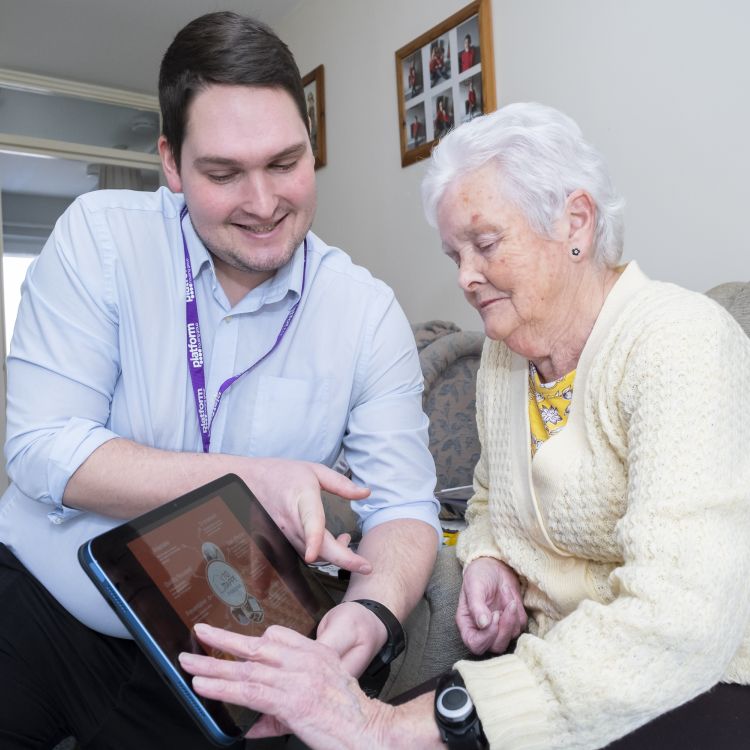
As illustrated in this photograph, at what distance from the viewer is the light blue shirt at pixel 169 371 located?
121cm

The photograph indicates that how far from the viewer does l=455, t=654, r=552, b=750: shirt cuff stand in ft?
2.50

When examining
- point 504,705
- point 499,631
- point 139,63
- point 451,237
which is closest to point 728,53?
point 451,237

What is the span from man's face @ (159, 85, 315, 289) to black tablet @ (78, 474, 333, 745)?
48 cm

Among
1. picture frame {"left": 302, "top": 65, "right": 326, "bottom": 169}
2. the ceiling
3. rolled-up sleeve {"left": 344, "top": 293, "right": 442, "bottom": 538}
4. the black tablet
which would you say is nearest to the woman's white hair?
rolled-up sleeve {"left": 344, "top": 293, "right": 442, "bottom": 538}

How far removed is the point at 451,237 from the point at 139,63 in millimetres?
4691

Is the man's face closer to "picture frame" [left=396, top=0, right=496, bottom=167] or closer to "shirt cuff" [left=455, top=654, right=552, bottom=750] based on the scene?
"shirt cuff" [left=455, top=654, right=552, bottom=750]

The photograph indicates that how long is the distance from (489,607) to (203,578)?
57 centimetres

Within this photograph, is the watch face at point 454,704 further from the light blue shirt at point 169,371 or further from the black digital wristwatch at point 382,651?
the light blue shirt at point 169,371

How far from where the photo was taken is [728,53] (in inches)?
74.5

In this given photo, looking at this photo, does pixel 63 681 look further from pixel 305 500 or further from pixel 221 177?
pixel 221 177

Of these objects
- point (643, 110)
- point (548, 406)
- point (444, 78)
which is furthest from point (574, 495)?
point (444, 78)

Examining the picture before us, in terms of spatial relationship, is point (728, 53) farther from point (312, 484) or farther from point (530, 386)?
point (312, 484)

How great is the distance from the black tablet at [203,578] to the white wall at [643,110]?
4.85ft

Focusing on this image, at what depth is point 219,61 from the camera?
122 cm
